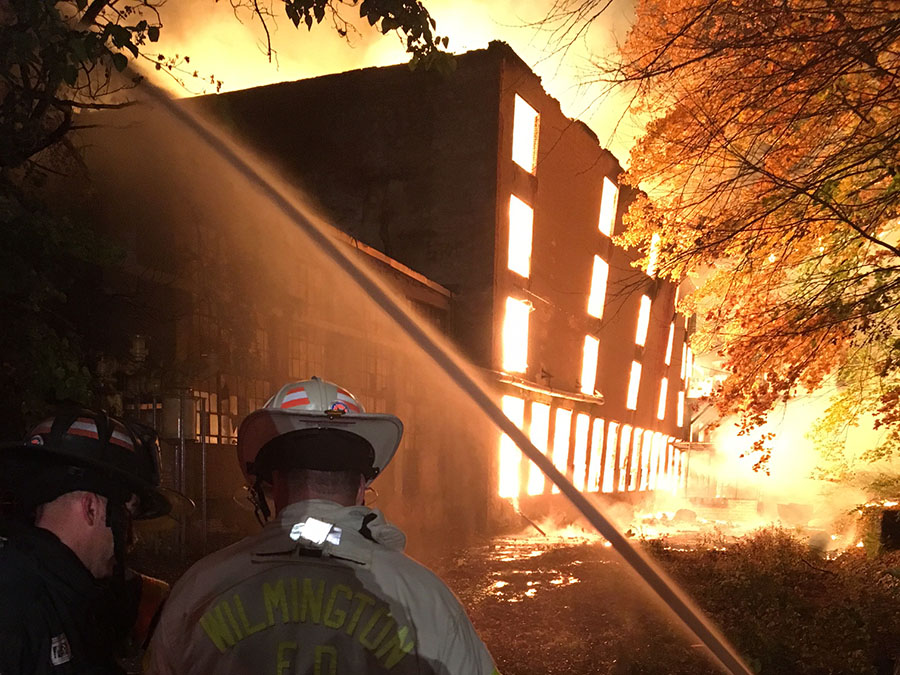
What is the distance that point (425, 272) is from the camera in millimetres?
16953

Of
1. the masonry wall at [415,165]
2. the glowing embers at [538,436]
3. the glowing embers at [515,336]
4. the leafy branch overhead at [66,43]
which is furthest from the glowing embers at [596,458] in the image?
the leafy branch overhead at [66,43]

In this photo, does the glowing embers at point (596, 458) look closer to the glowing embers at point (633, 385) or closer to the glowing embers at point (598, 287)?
the glowing embers at point (633, 385)

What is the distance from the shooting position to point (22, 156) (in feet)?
16.6

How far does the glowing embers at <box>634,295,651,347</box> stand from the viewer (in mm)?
28870

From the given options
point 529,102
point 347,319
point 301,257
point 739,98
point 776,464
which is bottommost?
point 776,464

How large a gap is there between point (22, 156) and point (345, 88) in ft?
47.0

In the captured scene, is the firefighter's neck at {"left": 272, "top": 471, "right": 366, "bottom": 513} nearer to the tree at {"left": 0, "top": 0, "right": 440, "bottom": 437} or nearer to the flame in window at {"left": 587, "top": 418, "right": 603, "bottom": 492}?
the tree at {"left": 0, "top": 0, "right": 440, "bottom": 437}

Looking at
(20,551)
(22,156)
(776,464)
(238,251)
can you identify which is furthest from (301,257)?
(776,464)

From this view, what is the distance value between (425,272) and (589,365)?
876 centimetres

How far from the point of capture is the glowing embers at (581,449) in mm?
22688

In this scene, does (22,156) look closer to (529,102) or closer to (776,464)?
(529,102)

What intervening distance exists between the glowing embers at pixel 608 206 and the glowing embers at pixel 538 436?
7467 mm

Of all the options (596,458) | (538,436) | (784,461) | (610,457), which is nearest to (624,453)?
(610,457)

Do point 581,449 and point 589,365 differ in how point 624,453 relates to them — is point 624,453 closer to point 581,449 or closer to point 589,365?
point 581,449
